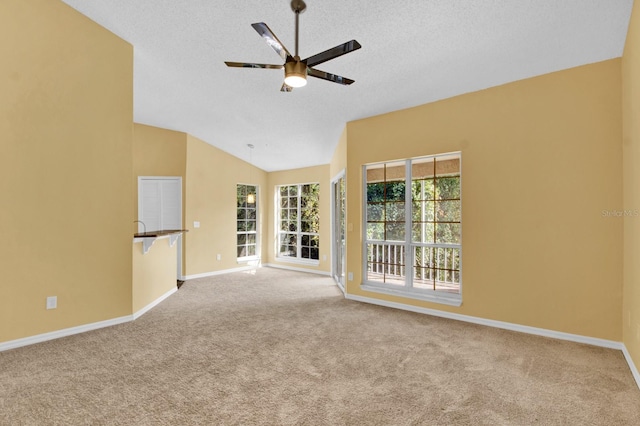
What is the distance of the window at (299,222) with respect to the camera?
23.8 feet

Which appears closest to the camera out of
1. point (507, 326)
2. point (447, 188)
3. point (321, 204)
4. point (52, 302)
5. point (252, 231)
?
point (52, 302)

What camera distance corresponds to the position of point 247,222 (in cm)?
770

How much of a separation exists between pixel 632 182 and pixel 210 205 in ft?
21.7

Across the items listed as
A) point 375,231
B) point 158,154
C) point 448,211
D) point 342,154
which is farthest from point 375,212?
point 158,154

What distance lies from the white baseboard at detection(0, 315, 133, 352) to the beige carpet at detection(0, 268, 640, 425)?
0.10 meters

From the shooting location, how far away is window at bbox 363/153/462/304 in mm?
3977

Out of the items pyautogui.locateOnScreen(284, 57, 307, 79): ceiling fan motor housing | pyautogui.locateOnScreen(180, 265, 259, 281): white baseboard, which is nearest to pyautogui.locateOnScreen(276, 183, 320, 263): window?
pyautogui.locateOnScreen(180, 265, 259, 281): white baseboard

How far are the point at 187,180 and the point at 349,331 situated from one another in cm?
471

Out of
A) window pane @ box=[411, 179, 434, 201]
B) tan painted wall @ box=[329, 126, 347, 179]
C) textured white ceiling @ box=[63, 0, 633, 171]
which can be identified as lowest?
window pane @ box=[411, 179, 434, 201]

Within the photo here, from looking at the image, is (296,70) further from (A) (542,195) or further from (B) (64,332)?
(B) (64,332)

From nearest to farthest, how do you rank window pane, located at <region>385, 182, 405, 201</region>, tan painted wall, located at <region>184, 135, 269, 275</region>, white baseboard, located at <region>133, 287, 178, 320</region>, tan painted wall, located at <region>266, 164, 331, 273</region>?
1. white baseboard, located at <region>133, 287, 178, 320</region>
2. window pane, located at <region>385, 182, 405, 201</region>
3. tan painted wall, located at <region>184, 135, 269, 275</region>
4. tan painted wall, located at <region>266, 164, 331, 273</region>

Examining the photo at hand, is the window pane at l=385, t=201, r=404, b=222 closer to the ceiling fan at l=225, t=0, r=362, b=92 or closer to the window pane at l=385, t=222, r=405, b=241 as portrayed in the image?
the window pane at l=385, t=222, r=405, b=241

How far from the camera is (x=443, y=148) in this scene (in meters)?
3.90

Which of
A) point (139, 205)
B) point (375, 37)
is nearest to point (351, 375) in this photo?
point (375, 37)
